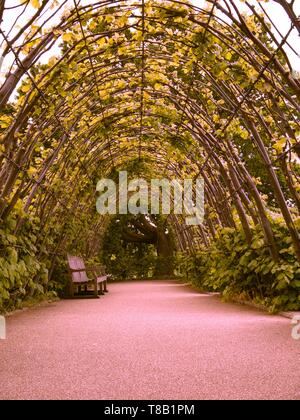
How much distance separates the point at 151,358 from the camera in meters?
3.56

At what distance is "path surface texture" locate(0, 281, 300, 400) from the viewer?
2.68 meters

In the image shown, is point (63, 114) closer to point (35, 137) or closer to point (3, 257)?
point (35, 137)

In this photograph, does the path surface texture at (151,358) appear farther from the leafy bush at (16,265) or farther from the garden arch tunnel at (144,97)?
the garden arch tunnel at (144,97)

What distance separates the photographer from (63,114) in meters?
7.57

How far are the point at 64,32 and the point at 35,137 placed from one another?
1.76 meters

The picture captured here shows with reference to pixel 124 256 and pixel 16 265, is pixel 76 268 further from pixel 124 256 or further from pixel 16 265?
pixel 124 256

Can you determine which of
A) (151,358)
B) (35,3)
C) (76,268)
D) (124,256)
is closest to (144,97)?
(76,268)

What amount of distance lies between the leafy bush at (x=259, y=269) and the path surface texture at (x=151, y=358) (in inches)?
16.2

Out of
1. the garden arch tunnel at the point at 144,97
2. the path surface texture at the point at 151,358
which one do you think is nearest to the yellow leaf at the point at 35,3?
the garden arch tunnel at the point at 144,97

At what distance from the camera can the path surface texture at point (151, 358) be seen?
2682mm

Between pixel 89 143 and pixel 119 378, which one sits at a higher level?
pixel 89 143

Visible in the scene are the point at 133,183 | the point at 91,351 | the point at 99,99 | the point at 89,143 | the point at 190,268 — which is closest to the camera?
the point at 91,351

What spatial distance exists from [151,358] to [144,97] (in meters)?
5.67

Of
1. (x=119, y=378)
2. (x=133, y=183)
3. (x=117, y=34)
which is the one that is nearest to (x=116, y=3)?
(x=117, y=34)
